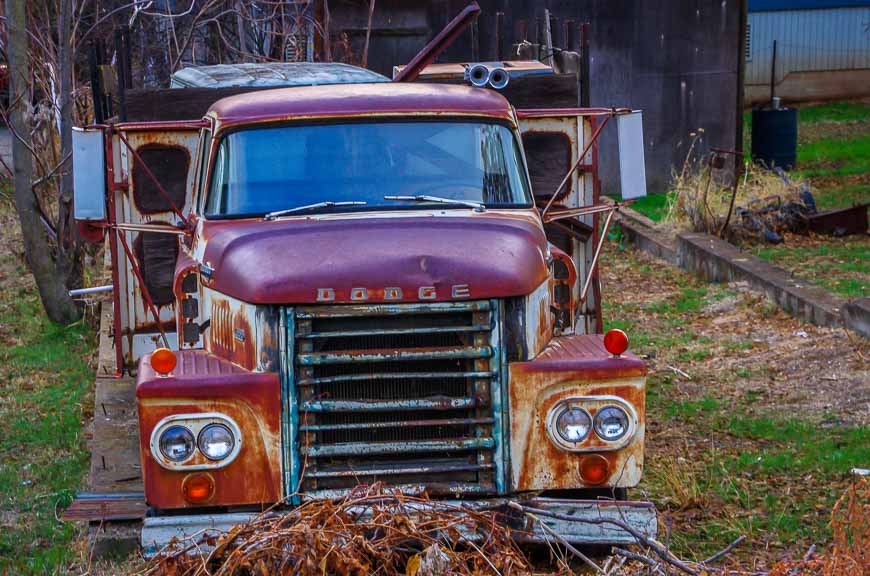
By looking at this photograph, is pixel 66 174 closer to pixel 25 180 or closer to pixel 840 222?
pixel 25 180

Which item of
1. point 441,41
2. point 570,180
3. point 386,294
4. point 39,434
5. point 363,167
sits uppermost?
point 441,41

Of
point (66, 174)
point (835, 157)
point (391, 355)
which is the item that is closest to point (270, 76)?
point (66, 174)

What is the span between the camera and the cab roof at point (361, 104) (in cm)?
627

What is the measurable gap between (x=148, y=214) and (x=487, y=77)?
2.28 m

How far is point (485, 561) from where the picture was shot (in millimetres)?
4641

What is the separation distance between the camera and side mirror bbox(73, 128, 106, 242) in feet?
20.1

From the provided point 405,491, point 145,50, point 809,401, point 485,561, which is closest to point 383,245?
point 405,491

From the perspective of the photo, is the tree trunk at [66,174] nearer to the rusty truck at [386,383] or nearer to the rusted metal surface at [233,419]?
the rusty truck at [386,383]

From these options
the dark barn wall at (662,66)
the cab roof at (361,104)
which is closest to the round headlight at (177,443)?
the cab roof at (361,104)

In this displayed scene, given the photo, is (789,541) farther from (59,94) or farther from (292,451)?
(59,94)

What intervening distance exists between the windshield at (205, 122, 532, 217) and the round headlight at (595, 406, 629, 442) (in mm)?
1374

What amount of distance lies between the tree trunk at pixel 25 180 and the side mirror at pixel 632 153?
5738 mm

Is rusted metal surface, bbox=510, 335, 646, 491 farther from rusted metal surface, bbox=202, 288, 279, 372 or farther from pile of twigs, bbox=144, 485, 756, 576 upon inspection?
rusted metal surface, bbox=202, 288, 279, 372

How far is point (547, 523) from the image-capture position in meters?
5.05
